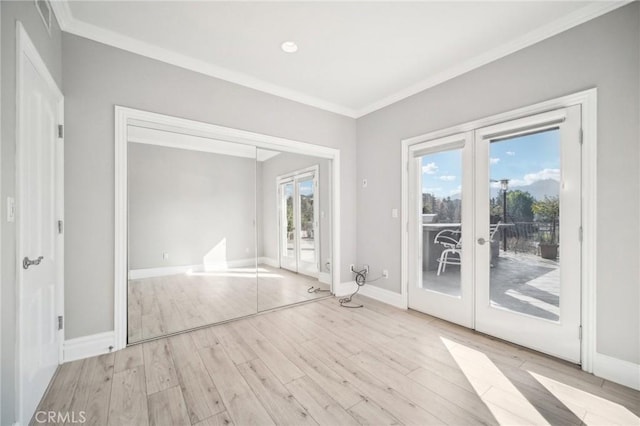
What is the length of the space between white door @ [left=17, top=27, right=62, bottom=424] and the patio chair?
3.58 meters

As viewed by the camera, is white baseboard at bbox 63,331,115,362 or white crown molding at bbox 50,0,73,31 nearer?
white crown molding at bbox 50,0,73,31

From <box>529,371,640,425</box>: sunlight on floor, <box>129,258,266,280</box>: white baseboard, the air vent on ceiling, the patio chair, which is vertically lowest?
<box>529,371,640,425</box>: sunlight on floor

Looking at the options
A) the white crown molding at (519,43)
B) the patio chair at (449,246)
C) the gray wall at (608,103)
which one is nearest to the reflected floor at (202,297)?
the patio chair at (449,246)

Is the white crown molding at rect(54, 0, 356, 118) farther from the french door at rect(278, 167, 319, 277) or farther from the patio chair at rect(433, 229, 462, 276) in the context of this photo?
the patio chair at rect(433, 229, 462, 276)

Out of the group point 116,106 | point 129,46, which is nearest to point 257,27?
point 129,46

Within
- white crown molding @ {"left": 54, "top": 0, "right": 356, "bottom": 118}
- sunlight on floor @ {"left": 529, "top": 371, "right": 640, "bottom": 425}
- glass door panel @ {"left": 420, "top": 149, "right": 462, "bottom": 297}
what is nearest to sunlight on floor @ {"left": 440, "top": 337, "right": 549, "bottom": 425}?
sunlight on floor @ {"left": 529, "top": 371, "right": 640, "bottom": 425}

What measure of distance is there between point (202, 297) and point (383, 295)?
97.8 inches

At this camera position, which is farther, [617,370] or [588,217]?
[588,217]

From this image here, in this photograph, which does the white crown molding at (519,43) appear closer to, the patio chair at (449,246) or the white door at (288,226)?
the patio chair at (449,246)

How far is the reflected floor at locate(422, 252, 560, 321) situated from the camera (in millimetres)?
2303

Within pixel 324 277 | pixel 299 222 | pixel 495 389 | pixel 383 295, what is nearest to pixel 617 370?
pixel 495 389

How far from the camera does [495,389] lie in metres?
1.85

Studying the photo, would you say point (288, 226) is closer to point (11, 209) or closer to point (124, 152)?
point (124, 152)

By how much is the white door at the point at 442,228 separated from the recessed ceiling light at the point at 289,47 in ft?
6.11
